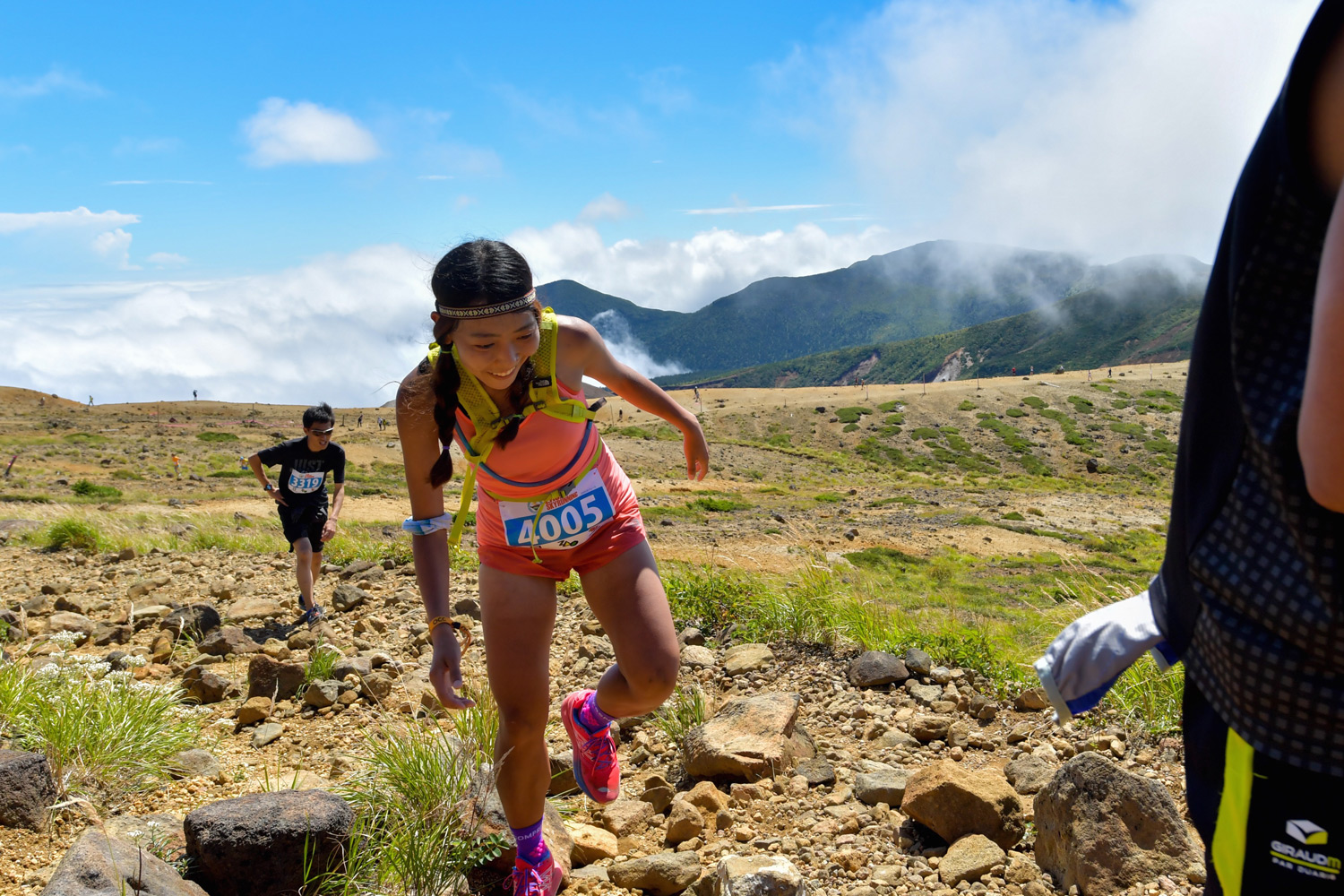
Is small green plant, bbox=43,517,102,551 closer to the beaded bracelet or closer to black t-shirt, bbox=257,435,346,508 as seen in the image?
black t-shirt, bbox=257,435,346,508

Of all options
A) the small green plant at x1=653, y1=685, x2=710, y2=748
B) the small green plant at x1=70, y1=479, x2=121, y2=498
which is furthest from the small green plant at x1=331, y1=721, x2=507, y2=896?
the small green plant at x1=70, y1=479, x2=121, y2=498

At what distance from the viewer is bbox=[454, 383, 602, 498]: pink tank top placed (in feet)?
8.68

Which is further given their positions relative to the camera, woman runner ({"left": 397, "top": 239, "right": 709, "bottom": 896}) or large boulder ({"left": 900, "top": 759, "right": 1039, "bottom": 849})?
large boulder ({"left": 900, "top": 759, "right": 1039, "bottom": 849})

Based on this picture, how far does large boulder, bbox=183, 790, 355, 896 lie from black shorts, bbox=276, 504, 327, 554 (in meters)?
4.36

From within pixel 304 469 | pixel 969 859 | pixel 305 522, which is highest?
pixel 304 469

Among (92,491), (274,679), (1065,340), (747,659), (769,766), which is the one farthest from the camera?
(1065,340)

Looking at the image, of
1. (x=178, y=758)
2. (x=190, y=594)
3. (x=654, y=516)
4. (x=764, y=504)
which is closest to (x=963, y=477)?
(x=764, y=504)

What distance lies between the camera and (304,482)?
6848mm

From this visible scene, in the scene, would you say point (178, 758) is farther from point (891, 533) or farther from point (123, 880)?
point (891, 533)

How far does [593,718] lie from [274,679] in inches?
99.6

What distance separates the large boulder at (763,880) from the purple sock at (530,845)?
0.54m

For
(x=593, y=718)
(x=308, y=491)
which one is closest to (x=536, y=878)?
(x=593, y=718)

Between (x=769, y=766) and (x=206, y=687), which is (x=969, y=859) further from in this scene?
(x=206, y=687)

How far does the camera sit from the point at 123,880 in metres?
2.15
